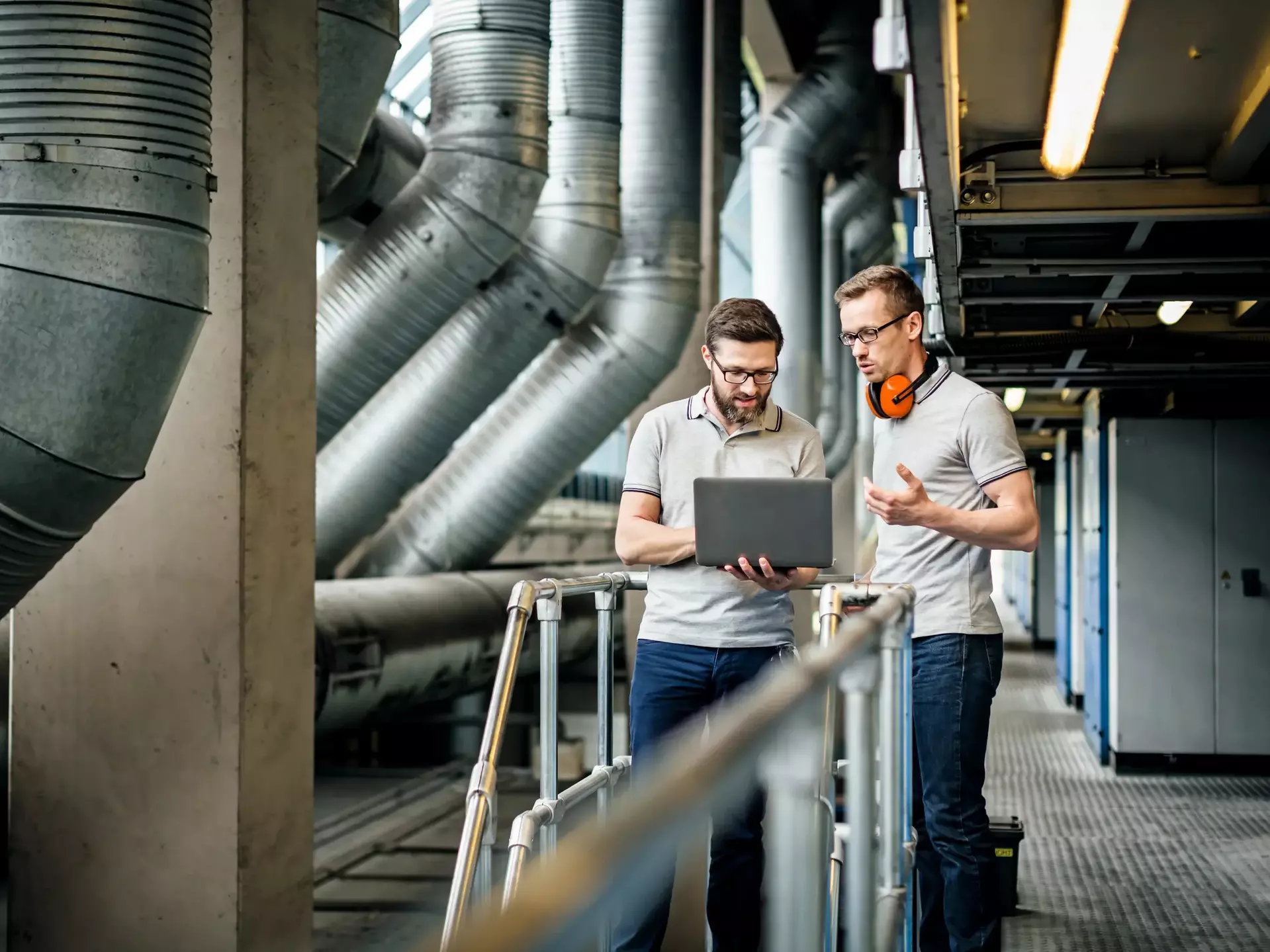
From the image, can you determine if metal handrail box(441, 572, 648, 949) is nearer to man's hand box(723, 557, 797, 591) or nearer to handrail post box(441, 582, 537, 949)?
handrail post box(441, 582, 537, 949)

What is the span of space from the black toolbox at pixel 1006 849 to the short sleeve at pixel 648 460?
2304mm

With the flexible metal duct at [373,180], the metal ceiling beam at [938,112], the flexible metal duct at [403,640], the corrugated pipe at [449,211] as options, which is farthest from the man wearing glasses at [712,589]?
the flexible metal duct at [373,180]

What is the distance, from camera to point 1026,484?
94.9 inches

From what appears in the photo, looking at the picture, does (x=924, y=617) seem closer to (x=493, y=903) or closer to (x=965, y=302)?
(x=493, y=903)

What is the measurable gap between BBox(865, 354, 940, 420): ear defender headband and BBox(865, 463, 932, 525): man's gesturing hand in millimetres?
215

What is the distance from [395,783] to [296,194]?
5.89m

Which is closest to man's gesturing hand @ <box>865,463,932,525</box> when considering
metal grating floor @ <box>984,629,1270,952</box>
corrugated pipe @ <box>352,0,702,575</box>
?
metal grating floor @ <box>984,629,1270,952</box>

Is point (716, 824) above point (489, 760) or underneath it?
underneath

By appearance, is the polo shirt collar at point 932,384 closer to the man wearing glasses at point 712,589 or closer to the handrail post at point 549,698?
the man wearing glasses at point 712,589

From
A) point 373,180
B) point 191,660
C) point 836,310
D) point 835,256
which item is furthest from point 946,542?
point 836,310

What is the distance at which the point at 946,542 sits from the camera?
8.27ft

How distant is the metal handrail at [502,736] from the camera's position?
243cm

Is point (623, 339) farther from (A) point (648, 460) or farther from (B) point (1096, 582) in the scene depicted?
(A) point (648, 460)

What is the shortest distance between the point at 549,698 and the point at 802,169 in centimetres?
829
